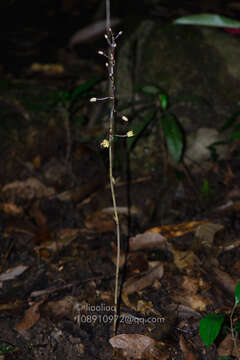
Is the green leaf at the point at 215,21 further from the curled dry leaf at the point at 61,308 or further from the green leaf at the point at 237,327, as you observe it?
the curled dry leaf at the point at 61,308

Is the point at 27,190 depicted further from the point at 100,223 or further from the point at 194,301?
the point at 194,301

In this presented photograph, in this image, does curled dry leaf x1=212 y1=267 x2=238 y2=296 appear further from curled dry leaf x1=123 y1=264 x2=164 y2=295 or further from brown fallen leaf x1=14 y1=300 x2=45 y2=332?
brown fallen leaf x1=14 y1=300 x2=45 y2=332

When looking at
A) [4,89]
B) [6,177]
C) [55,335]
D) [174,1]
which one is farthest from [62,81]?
[55,335]

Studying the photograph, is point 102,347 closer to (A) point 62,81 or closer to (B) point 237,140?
(B) point 237,140

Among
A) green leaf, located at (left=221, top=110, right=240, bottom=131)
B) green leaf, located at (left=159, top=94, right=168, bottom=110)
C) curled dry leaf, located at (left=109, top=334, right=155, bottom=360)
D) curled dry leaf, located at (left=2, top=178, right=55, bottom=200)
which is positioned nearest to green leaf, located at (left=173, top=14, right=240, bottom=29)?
green leaf, located at (left=159, top=94, right=168, bottom=110)

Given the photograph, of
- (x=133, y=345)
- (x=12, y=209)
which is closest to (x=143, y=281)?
(x=133, y=345)

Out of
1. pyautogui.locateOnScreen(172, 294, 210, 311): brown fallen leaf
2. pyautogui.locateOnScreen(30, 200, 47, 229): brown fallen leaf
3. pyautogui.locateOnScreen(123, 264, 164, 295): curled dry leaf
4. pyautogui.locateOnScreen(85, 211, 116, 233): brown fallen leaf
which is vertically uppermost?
pyautogui.locateOnScreen(85, 211, 116, 233): brown fallen leaf

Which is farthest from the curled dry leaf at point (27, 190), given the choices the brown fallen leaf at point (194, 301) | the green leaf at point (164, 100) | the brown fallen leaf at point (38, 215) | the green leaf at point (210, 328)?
the green leaf at point (210, 328)
